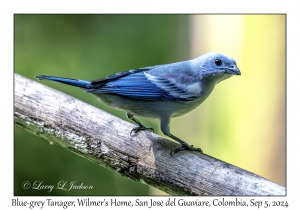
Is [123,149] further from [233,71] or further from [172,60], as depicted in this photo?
[172,60]

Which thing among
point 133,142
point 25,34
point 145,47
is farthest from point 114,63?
point 133,142

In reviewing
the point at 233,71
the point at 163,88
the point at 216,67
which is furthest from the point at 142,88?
the point at 233,71

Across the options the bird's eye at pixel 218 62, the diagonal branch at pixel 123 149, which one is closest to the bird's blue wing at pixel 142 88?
the diagonal branch at pixel 123 149

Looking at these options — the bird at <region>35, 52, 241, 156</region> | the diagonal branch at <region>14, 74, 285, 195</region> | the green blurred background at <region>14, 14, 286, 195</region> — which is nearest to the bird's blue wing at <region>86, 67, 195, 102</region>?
the bird at <region>35, 52, 241, 156</region>

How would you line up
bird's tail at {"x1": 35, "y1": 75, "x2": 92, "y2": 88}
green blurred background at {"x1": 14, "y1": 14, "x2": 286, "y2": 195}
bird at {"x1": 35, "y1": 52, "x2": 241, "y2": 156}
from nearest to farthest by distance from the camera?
bird's tail at {"x1": 35, "y1": 75, "x2": 92, "y2": 88} < bird at {"x1": 35, "y1": 52, "x2": 241, "y2": 156} < green blurred background at {"x1": 14, "y1": 14, "x2": 286, "y2": 195}

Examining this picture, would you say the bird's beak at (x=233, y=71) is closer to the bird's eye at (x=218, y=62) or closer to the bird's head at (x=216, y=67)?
the bird's head at (x=216, y=67)

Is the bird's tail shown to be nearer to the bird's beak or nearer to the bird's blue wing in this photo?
the bird's blue wing
